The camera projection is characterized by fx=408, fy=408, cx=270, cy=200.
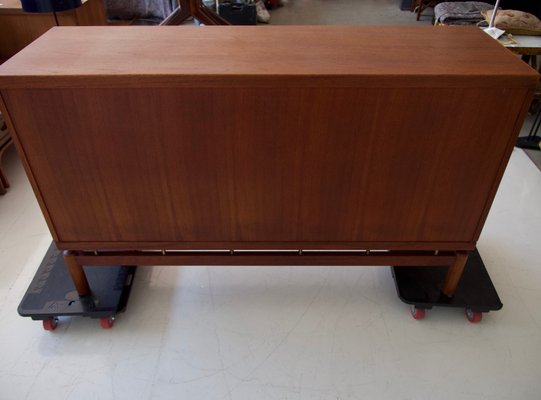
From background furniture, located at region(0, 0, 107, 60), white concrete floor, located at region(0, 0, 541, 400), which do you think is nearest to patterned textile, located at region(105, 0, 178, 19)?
background furniture, located at region(0, 0, 107, 60)

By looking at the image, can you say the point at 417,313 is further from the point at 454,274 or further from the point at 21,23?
the point at 21,23

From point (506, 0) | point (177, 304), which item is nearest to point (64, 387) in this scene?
point (177, 304)

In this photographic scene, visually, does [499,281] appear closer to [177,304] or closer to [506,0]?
[177,304]

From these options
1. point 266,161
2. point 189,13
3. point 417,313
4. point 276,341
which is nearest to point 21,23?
point 189,13

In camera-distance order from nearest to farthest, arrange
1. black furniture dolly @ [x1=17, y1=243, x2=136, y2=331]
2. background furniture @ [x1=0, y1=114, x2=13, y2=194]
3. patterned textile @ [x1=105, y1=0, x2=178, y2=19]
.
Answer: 1. black furniture dolly @ [x1=17, y1=243, x2=136, y2=331]
2. background furniture @ [x1=0, y1=114, x2=13, y2=194]
3. patterned textile @ [x1=105, y1=0, x2=178, y2=19]

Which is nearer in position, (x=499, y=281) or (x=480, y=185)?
(x=480, y=185)

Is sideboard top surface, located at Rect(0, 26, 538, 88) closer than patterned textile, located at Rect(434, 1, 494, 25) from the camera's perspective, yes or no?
Yes

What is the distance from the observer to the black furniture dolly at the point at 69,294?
149 cm

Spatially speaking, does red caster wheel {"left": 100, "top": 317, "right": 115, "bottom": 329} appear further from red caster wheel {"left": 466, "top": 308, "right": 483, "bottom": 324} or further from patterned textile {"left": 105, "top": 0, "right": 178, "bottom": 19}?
patterned textile {"left": 105, "top": 0, "right": 178, "bottom": 19}

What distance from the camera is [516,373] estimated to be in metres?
1.41

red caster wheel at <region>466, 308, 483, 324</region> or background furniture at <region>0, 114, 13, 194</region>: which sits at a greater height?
background furniture at <region>0, 114, 13, 194</region>

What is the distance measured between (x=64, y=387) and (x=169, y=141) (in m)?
0.91

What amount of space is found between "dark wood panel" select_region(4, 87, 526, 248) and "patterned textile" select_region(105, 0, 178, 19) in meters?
2.89

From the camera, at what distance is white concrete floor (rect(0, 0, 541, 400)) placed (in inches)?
54.1
